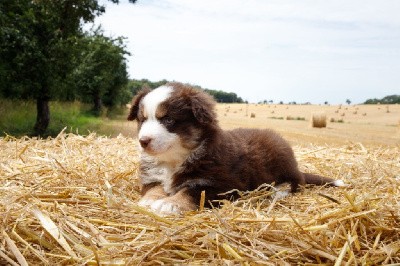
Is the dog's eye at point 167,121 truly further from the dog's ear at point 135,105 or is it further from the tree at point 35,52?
the tree at point 35,52

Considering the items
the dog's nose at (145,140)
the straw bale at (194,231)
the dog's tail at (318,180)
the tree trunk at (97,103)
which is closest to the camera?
the straw bale at (194,231)

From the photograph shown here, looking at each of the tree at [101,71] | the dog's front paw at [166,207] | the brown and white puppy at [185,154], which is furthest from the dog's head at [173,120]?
the tree at [101,71]

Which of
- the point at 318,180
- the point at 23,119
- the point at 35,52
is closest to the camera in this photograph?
the point at 318,180

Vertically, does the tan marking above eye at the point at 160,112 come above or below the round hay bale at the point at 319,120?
above

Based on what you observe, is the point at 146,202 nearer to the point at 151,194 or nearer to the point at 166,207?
the point at 151,194

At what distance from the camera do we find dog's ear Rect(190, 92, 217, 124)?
369 cm

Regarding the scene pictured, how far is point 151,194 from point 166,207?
1.97 ft

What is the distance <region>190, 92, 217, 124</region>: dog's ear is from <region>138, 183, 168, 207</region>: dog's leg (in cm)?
72

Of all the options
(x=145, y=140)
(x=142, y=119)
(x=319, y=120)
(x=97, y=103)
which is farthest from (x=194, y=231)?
(x=97, y=103)

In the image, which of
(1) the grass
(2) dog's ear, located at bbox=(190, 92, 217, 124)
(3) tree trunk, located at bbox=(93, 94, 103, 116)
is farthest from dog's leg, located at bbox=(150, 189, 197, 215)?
(3) tree trunk, located at bbox=(93, 94, 103, 116)

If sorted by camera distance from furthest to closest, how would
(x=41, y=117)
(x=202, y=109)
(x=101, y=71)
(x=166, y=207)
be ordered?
(x=101, y=71)
(x=41, y=117)
(x=202, y=109)
(x=166, y=207)

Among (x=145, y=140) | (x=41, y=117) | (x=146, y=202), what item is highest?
(x=145, y=140)

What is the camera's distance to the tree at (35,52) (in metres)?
12.2

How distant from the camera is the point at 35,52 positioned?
12.5 metres
